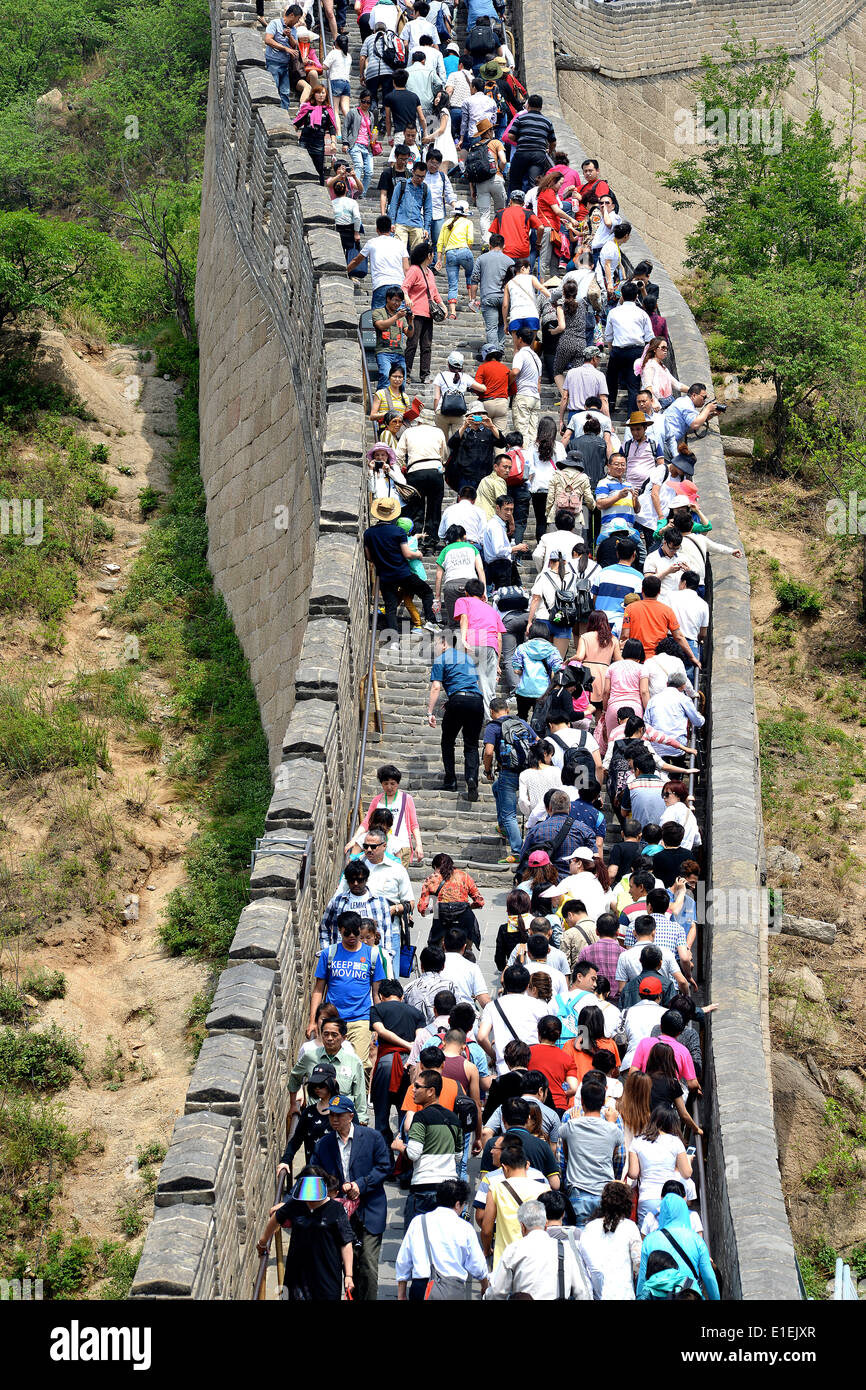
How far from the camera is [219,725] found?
2055 cm

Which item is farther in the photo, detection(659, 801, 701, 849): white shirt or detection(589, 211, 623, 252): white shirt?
detection(589, 211, 623, 252): white shirt

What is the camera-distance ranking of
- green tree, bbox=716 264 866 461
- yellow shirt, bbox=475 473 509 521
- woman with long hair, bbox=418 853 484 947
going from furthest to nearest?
green tree, bbox=716 264 866 461
yellow shirt, bbox=475 473 509 521
woman with long hair, bbox=418 853 484 947

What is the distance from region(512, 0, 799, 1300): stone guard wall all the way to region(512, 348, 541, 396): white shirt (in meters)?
1.83

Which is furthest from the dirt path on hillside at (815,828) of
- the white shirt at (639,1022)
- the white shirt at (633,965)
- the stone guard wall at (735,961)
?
the white shirt at (639,1022)

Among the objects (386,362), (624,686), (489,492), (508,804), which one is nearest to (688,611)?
→ (624,686)

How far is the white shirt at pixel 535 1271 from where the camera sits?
806 cm

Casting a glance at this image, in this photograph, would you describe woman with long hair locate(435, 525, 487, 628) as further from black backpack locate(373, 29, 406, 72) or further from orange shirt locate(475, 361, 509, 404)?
black backpack locate(373, 29, 406, 72)

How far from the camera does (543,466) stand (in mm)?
A: 15461

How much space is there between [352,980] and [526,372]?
24.7ft

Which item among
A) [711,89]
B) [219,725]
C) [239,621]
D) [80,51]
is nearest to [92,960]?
[219,725]

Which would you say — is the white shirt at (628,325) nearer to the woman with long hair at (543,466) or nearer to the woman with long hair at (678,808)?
the woman with long hair at (543,466)

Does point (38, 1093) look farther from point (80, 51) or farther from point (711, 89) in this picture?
point (80, 51)

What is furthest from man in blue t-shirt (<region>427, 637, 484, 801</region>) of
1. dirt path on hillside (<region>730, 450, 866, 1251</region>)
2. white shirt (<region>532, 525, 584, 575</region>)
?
dirt path on hillside (<region>730, 450, 866, 1251</region>)

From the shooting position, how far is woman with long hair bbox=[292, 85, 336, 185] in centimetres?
2059
